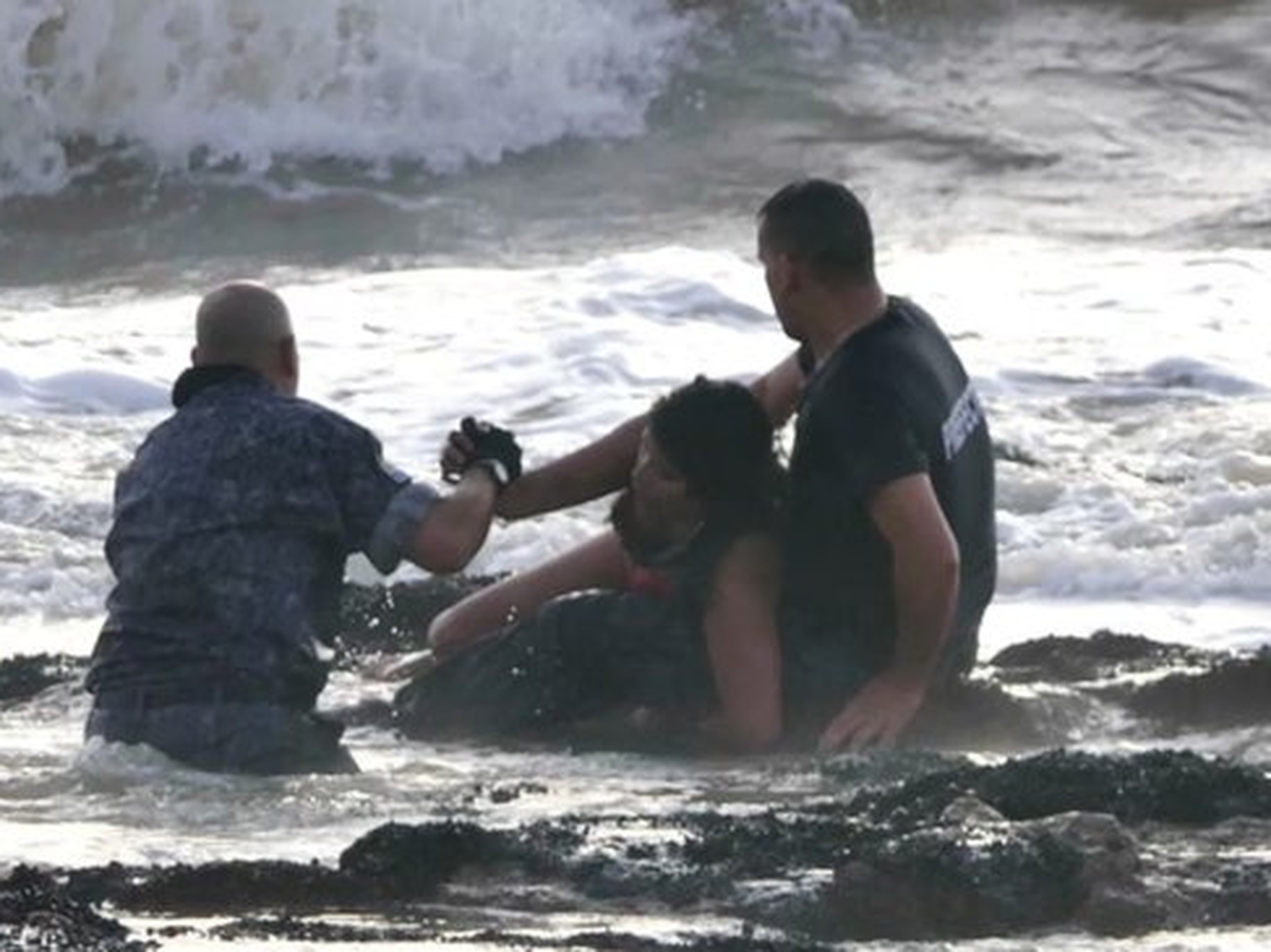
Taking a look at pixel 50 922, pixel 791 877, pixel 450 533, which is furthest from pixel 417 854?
pixel 450 533

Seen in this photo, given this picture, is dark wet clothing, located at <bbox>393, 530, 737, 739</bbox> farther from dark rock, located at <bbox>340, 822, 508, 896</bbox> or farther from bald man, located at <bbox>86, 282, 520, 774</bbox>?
dark rock, located at <bbox>340, 822, 508, 896</bbox>

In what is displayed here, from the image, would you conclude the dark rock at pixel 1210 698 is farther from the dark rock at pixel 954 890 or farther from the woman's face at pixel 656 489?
the dark rock at pixel 954 890

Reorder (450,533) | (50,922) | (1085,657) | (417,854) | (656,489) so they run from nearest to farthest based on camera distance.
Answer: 1. (50,922)
2. (417,854)
3. (450,533)
4. (656,489)
5. (1085,657)

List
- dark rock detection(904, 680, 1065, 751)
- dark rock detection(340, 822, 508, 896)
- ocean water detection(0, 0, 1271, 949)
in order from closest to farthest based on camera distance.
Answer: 1. dark rock detection(340, 822, 508, 896)
2. dark rock detection(904, 680, 1065, 751)
3. ocean water detection(0, 0, 1271, 949)

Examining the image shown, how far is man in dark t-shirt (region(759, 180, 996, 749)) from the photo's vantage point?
7887mm

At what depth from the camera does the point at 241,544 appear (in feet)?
25.4

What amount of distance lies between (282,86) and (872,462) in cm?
1360

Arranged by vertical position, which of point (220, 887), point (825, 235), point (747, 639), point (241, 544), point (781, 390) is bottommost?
point (220, 887)

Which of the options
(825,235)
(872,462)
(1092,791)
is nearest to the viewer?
(1092,791)

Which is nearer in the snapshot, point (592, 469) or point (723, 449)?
point (723, 449)

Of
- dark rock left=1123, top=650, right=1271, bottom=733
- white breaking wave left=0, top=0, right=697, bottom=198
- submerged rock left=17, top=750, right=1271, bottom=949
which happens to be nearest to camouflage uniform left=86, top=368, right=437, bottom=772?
submerged rock left=17, top=750, right=1271, bottom=949

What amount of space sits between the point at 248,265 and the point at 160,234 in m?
1.05

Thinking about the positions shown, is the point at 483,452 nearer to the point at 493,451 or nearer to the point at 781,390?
the point at 493,451

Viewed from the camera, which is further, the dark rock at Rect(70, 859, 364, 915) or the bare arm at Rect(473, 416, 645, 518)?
the bare arm at Rect(473, 416, 645, 518)
